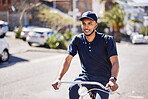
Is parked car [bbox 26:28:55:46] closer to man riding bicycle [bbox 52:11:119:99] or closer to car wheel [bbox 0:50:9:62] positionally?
car wheel [bbox 0:50:9:62]

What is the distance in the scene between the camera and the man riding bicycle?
12.1ft

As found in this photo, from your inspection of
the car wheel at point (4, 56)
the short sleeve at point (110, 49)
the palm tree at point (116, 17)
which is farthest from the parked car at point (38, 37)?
the short sleeve at point (110, 49)

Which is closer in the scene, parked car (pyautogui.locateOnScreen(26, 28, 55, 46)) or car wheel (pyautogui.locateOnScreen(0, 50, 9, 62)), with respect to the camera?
car wheel (pyautogui.locateOnScreen(0, 50, 9, 62))

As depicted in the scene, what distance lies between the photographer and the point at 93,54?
12.4 feet

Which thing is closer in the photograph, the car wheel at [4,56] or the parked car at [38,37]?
the car wheel at [4,56]

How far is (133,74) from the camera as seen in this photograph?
1079cm

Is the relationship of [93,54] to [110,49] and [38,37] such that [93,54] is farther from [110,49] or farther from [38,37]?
[38,37]

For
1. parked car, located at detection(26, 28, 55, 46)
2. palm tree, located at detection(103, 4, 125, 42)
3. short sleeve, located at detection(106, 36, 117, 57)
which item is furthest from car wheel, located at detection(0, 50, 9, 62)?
palm tree, located at detection(103, 4, 125, 42)

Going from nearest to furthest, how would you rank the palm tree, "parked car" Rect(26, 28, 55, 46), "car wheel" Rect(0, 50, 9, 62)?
"car wheel" Rect(0, 50, 9, 62) < "parked car" Rect(26, 28, 55, 46) < the palm tree

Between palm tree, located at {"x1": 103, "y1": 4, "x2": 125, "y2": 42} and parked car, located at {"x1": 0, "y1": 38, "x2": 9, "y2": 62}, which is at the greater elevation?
palm tree, located at {"x1": 103, "y1": 4, "x2": 125, "y2": 42}

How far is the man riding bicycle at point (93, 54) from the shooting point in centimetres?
368

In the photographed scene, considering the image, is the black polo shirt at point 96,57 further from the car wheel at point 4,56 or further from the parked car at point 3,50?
the car wheel at point 4,56

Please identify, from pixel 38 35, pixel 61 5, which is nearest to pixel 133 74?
pixel 38 35

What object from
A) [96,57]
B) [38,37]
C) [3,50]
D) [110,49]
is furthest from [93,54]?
[38,37]
